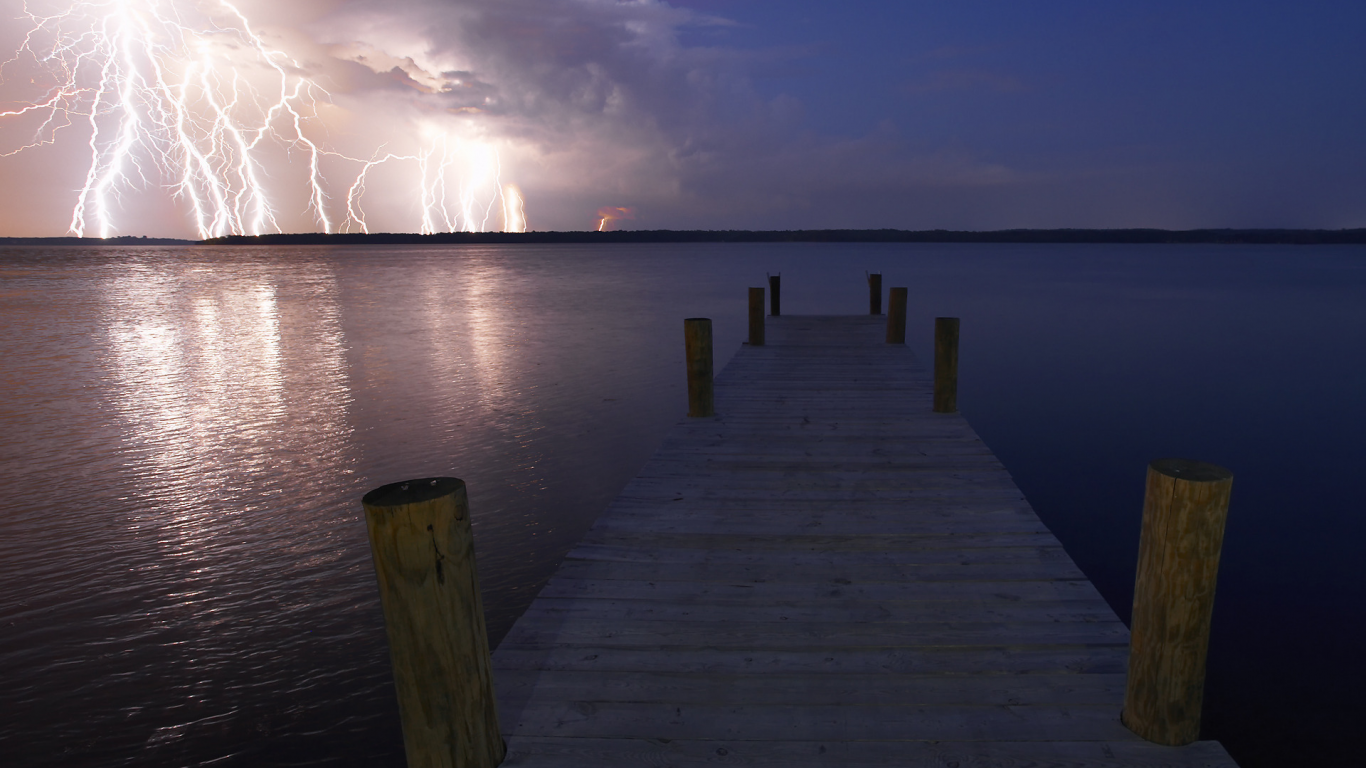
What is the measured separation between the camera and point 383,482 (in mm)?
8445

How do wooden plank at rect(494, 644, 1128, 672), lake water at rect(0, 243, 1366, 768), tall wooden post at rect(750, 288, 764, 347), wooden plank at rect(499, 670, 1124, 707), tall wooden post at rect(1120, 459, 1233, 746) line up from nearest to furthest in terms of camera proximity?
tall wooden post at rect(1120, 459, 1233, 746) < wooden plank at rect(499, 670, 1124, 707) < wooden plank at rect(494, 644, 1128, 672) < lake water at rect(0, 243, 1366, 768) < tall wooden post at rect(750, 288, 764, 347)

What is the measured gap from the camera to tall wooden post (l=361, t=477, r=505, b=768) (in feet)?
7.35

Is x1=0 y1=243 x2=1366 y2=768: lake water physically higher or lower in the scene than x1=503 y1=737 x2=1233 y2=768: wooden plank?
lower

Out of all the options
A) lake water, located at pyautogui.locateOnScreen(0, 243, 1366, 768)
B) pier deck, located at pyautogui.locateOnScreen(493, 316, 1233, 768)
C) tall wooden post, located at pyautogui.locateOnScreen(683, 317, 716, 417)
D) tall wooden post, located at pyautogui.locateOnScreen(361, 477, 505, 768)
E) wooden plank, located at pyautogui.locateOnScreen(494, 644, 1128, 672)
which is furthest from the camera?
tall wooden post, located at pyautogui.locateOnScreen(683, 317, 716, 417)

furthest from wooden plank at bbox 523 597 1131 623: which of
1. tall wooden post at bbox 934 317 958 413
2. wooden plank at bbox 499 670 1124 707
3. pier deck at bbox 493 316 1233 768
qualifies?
tall wooden post at bbox 934 317 958 413

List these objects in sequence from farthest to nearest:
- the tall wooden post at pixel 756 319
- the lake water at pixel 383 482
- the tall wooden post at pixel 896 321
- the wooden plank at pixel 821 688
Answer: the tall wooden post at pixel 756 319
the tall wooden post at pixel 896 321
the lake water at pixel 383 482
the wooden plank at pixel 821 688

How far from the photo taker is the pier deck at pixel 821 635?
273 cm

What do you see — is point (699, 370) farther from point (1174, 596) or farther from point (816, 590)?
point (1174, 596)

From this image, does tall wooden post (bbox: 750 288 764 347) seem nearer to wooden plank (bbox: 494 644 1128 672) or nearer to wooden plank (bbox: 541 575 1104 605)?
wooden plank (bbox: 541 575 1104 605)

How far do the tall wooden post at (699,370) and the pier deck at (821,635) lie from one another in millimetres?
1870

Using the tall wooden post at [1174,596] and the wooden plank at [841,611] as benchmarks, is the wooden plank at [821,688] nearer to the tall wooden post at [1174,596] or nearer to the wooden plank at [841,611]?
the tall wooden post at [1174,596]

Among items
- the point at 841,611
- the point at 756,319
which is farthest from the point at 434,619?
the point at 756,319

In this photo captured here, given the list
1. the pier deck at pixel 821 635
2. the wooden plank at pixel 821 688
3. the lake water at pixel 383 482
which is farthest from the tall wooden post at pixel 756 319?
the wooden plank at pixel 821 688

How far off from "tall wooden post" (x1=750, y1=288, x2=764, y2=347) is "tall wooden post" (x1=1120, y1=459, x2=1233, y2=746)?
10721mm
